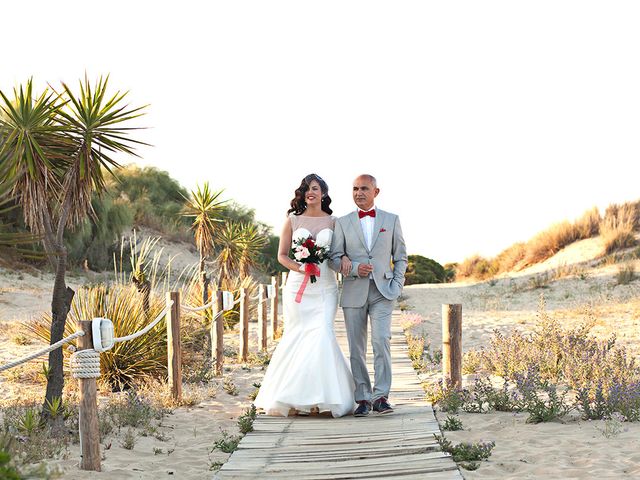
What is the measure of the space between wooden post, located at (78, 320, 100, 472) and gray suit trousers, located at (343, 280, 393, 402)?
2.33m

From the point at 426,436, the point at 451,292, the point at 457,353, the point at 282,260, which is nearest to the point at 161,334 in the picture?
the point at 282,260

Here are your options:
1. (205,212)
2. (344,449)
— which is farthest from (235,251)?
(344,449)

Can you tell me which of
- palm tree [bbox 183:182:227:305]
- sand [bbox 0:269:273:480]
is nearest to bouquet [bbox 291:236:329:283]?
sand [bbox 0:269:273:480]

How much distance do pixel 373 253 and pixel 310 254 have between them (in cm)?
57

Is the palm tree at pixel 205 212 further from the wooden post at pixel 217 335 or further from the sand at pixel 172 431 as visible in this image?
the wooden post at pixel 217 335

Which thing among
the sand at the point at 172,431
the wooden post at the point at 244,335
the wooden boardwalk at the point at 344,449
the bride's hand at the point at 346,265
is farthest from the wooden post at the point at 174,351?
the wooden post at the point at 244,335

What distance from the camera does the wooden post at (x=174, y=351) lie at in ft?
26.0

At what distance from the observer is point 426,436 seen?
19.2 feet

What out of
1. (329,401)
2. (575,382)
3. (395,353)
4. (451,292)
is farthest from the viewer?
(451,292)

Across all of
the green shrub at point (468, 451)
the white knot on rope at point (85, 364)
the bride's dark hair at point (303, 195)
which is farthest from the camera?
the bride's dark hair at point (303, 195)

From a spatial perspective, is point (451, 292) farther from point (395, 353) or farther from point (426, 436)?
point (426, 436)

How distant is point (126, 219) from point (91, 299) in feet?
62.8

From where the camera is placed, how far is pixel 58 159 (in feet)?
24.9

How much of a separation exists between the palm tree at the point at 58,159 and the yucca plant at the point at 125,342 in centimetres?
171
